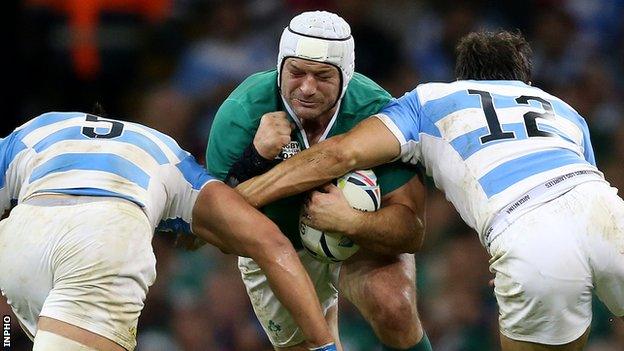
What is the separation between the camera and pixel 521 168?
14.0 ft

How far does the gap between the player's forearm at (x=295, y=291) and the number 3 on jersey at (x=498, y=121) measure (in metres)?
0.96

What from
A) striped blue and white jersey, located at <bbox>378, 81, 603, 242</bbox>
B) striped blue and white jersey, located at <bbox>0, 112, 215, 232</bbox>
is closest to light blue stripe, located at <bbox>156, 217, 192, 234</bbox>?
striped blue and white jersey, located at <bbox>0, 112, 215, 232</bbox>

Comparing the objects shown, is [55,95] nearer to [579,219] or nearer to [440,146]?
[440,146]

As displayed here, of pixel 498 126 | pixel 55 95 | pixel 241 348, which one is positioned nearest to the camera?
pixel 498 126

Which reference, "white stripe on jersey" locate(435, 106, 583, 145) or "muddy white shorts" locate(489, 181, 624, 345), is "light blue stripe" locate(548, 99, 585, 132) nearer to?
"white stripe on jersey" locate(435, 106, 583, 145)

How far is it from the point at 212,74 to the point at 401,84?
4.71 feet

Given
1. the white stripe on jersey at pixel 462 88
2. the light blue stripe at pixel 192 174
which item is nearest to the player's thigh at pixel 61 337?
the light blue stripe at pixel 192 174

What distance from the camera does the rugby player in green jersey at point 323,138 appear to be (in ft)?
15.3

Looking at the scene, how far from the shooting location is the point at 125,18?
8062 mm

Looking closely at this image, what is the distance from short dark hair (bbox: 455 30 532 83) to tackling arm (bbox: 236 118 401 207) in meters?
0.60

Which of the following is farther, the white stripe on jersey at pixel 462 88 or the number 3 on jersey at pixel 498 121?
the white stripe on jersey at pixel 462 88

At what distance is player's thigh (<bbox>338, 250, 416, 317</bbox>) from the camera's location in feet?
15.9

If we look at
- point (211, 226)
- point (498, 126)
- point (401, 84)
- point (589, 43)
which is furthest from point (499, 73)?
point (589, 43)

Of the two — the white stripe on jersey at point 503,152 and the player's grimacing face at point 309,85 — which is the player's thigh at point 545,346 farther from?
the player's grimacing face at point 309,85
